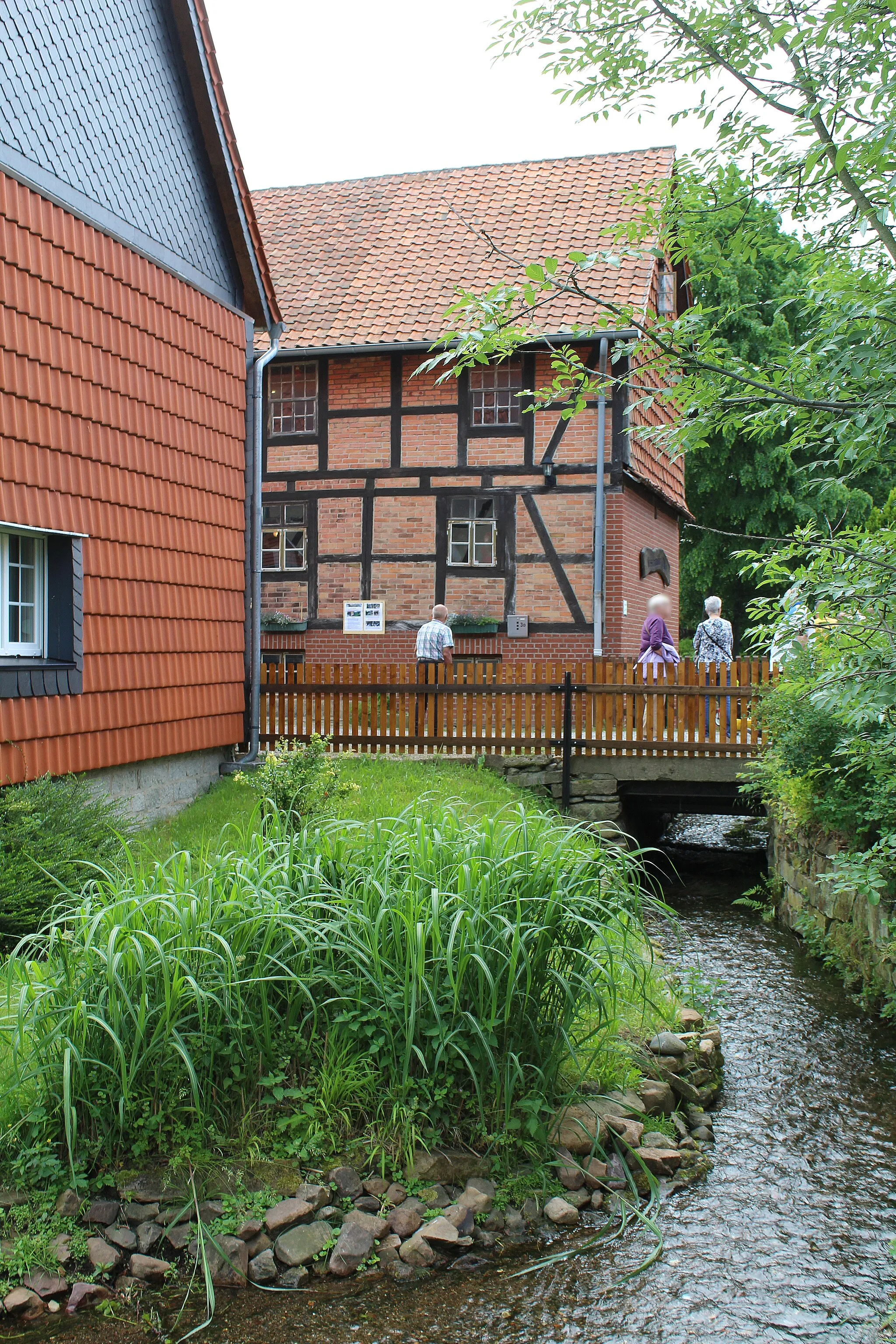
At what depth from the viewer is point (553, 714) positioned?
38.8ft

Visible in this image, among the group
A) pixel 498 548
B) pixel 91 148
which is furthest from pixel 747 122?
pixel 498 548

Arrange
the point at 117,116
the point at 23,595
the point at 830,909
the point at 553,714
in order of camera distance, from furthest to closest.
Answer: the point at 553,714 < the point at 117,116 < the point at 830,909 < the point at 23,595

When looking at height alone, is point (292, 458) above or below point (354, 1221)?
above

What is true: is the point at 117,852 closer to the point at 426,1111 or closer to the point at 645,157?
the point at 426,1111

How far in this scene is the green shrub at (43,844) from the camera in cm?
548

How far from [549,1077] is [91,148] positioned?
7022mm

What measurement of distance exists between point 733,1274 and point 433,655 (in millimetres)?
8858

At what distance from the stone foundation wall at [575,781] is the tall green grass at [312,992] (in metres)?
6.84

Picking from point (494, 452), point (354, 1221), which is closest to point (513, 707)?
point (494, 452)

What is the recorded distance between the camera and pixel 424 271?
54.2 feet

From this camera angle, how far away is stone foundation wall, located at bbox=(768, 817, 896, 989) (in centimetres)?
661

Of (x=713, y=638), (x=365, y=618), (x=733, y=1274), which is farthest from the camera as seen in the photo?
(x=365, y=618)

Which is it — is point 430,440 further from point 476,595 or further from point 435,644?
point 435,644

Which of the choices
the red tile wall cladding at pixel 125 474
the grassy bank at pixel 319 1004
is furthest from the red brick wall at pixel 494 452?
the grassy bank at pixel 319 1004
